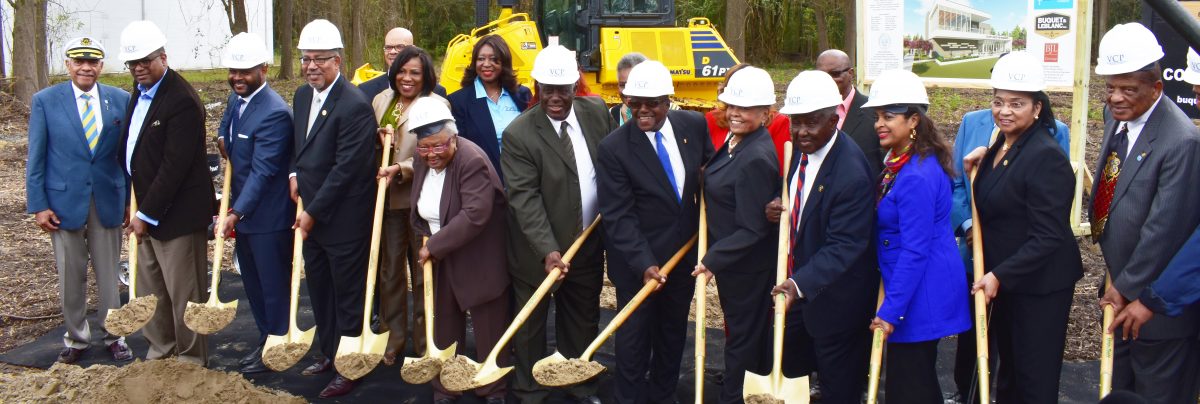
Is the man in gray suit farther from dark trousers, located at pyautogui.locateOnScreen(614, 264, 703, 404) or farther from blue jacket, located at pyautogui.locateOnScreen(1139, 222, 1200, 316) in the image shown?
dark trousers, located at pyautogui.locateOnScreen(614, 264, 703, 404)

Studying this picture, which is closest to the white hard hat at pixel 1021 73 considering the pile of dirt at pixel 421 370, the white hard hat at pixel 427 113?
the white hard hat at pixel 427 113

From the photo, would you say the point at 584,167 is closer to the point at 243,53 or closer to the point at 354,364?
the point at 354,364

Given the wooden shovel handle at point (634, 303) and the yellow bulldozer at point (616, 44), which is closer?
the wooden shovel handle at point (634, 303)

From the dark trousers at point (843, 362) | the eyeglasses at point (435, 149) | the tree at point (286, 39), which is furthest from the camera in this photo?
the tree at point (286, 39)

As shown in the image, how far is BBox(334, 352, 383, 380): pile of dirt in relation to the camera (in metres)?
4.92

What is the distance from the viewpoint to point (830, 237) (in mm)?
3998

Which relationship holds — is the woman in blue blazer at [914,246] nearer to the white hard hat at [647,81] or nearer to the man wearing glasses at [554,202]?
the white hard hat at [647,81]

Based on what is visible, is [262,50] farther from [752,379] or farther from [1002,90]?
[1002,90]

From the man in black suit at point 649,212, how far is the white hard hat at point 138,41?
239 cm

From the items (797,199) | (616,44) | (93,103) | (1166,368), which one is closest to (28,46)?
(616,44)

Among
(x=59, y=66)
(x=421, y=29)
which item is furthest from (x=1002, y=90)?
(x=421, y=29)

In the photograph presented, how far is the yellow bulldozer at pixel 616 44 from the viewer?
11.2 m

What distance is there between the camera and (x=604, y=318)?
21.6ft

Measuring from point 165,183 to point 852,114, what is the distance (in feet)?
11.2
